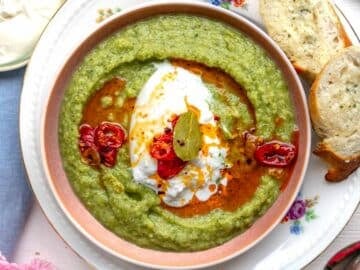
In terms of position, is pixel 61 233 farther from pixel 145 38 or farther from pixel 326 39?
pixel 326 39

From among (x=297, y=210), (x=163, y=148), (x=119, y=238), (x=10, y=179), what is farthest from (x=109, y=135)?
(x=297, y=210)

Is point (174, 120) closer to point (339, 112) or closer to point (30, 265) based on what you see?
point (339, 112)

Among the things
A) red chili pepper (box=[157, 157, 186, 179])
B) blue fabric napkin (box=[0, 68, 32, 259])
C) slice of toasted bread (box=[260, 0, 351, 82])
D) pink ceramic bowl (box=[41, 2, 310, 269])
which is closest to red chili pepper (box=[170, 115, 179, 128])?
red chili pepper (box=[157, 157, 186, 179])

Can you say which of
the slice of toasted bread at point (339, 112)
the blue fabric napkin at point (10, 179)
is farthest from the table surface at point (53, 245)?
the slice of toasted bread at point (339, 112)

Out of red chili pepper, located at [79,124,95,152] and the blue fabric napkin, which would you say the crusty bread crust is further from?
the blue fabric napkin

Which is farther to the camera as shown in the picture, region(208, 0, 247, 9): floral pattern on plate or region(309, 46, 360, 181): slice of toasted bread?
region(208, 0, 247, 9): floral pattern on plate

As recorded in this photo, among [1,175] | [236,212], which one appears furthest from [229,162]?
[1,175]
